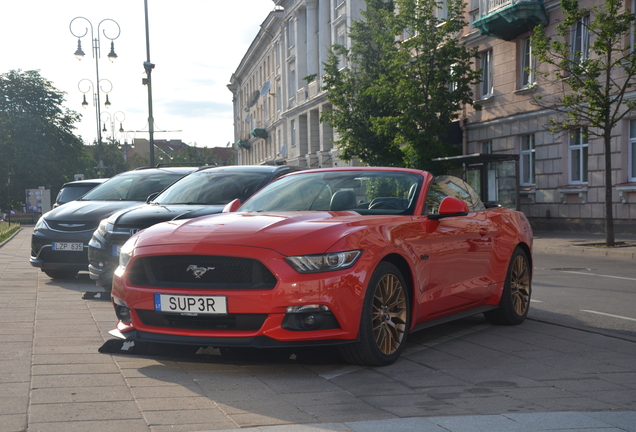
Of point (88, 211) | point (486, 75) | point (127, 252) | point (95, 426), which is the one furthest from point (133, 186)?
point (486, 75)

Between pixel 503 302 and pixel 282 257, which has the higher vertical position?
pixel 282 257

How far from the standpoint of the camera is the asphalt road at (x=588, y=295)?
27.0 ft

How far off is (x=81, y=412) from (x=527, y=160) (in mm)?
26719

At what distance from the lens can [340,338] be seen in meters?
5.48

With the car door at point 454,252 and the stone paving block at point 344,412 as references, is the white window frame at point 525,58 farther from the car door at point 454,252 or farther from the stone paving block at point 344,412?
the stone paving block at point 344,412

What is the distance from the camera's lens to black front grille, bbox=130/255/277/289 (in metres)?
5.44

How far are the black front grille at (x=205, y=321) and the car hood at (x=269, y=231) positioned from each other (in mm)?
474

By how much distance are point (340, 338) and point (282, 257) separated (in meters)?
0.67

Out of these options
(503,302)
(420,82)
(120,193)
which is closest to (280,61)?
(420,82)

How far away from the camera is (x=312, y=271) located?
5379 millimetres

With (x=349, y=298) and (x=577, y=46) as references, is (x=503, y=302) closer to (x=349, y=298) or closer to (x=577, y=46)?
(x=349, y=298)

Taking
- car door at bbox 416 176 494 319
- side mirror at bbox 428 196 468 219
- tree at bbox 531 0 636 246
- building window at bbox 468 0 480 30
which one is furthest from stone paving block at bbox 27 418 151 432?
building window at bbox 468 0 480 30

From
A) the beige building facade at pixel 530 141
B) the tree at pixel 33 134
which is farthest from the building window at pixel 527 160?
the tree at pixel 33 134

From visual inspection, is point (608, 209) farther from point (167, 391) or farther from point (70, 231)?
point (167, 391)
